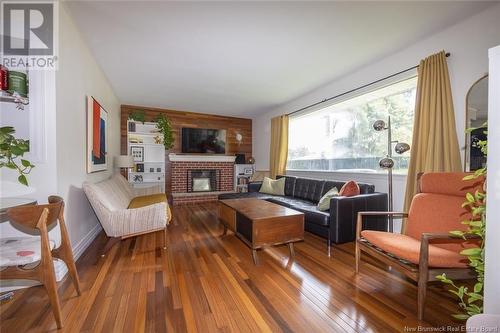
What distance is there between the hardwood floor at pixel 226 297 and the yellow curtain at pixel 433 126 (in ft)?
4.03

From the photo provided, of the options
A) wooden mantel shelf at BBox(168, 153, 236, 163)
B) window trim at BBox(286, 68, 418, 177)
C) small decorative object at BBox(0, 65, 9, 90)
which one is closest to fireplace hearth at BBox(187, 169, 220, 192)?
wooden mantel shelf at BBox(168, 153, 236, 163)

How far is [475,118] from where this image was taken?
2.04m

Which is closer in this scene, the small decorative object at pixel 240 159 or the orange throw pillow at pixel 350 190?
the orange throw pillow at pixel 350 190

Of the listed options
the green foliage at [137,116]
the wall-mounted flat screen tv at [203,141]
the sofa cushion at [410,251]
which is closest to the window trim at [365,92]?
the sofa cushion at [410,251]

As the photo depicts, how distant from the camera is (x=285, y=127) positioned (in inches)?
196

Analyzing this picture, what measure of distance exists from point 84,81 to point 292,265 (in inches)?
124

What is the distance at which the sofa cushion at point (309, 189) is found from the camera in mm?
3539

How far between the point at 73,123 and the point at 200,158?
12.1 ft

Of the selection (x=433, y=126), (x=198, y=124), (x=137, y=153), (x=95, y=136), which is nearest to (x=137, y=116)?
(x=137, y=153)

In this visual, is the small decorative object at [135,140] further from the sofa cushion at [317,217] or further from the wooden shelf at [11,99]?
the sofa cushion at [317,217]

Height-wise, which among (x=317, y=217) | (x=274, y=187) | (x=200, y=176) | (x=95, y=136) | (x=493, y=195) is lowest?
(x=317, y=217)

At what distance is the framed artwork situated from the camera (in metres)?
2.59

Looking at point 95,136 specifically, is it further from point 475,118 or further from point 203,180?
point 475,118

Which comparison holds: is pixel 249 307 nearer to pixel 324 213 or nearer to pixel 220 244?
pixel 220 244
